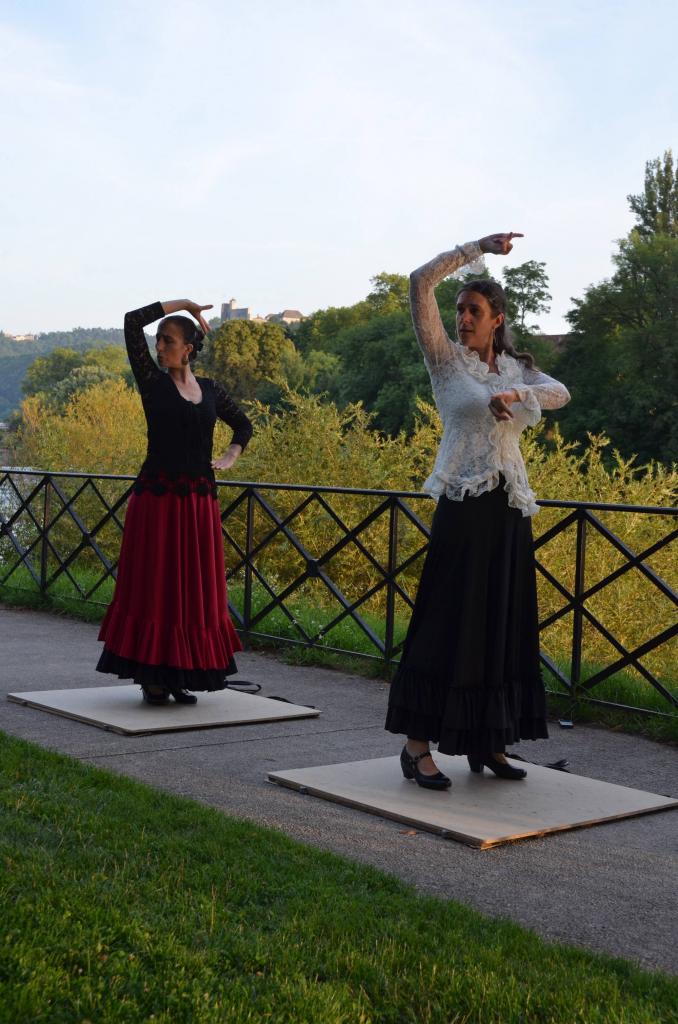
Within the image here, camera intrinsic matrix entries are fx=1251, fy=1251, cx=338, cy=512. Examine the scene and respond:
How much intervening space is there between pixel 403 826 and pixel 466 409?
1473mm

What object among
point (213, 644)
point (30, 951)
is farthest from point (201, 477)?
point (30, 951)

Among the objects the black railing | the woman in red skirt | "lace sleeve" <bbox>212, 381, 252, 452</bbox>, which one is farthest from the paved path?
"lace sleeve" <bbox>212, 381, 252, 452</bbox>

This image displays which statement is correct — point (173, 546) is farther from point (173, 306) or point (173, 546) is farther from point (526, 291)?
point (526, 291)

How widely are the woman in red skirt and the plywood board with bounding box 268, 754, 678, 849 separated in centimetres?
132

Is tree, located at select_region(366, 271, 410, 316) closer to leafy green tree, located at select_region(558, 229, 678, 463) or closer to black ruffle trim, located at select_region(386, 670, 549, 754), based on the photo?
leafy green tree, located at select_region(558, 229, 678, 463)

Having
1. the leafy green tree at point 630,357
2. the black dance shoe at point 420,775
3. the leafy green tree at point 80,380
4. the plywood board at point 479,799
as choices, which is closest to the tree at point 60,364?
the leafy green tree at point 80,380

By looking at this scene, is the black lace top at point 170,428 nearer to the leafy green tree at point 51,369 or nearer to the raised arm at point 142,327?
the raised arm at point 142,327

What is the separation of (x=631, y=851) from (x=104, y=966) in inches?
75.5

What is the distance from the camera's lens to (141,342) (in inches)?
227

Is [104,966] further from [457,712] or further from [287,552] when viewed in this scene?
[287,552]

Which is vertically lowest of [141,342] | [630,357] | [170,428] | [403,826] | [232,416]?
[403,826]

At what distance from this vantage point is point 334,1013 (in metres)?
2.58

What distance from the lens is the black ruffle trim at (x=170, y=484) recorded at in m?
5.97

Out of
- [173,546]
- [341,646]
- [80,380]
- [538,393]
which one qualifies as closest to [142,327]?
[173,546]
